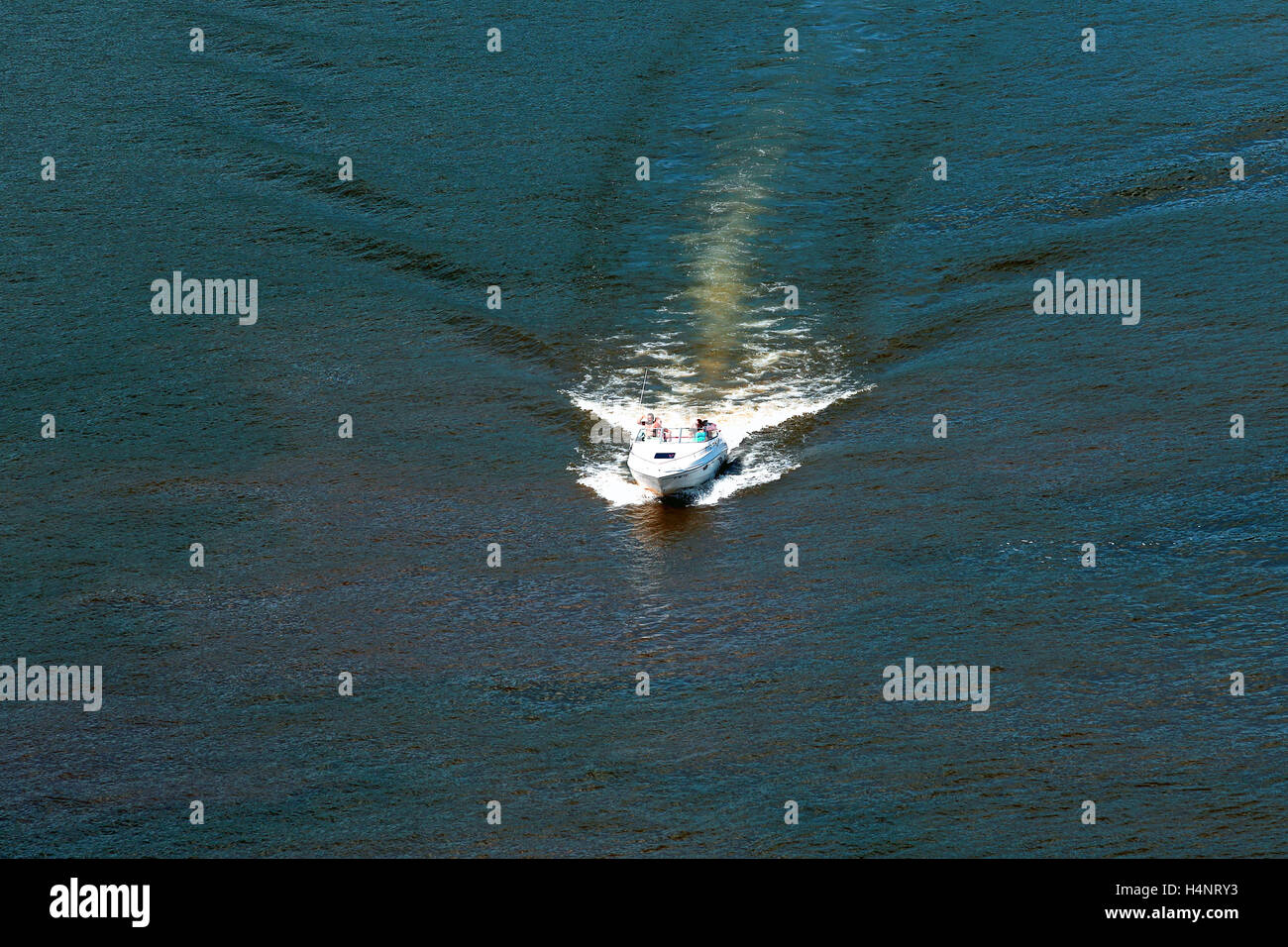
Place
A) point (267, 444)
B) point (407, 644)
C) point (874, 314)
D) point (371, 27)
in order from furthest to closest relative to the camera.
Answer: point (371, 27), point (874, 314), point (267, 444), point (407, 644)

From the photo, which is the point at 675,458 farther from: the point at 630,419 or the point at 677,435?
the point at 630,419

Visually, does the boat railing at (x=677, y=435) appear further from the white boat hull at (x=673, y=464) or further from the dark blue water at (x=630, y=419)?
the dark blue water at (x=630, y=419)

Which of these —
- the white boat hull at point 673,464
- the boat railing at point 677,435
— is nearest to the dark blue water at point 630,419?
the white boat hull at point 673,464

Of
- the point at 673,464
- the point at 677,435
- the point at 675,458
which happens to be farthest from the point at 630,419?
the point at 673,464

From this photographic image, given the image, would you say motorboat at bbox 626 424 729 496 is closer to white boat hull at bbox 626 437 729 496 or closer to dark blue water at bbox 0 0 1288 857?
white boat hull at bbox 626 437 729 496

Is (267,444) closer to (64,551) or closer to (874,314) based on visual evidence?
(64,551)

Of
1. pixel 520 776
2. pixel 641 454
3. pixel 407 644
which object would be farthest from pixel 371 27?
pixel 520 776
